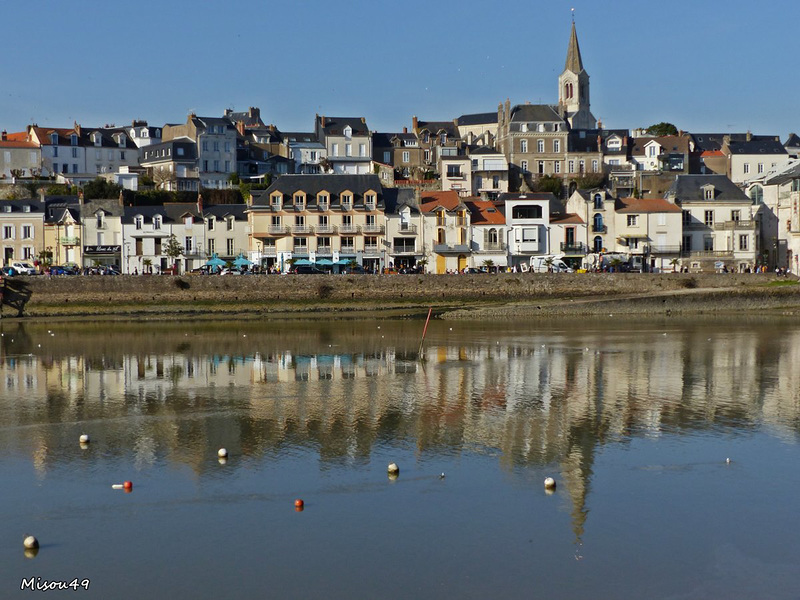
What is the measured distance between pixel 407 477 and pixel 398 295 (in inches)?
1518

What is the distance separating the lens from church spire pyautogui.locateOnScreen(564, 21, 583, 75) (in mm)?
111375

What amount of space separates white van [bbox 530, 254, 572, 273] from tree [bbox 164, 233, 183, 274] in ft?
81.1

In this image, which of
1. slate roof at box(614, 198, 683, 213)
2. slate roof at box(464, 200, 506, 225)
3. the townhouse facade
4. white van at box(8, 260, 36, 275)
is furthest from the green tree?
slate roof at box(614, 198, 683, 213)

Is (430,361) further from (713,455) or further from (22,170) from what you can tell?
(22,170)

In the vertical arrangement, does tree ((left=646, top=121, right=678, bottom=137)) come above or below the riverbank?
above

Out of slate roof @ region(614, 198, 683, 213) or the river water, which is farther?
slate roof @ region(614, 198, 683, 213)

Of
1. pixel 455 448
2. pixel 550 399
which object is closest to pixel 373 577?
pixel 455 448

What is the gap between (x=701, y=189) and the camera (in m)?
68.4

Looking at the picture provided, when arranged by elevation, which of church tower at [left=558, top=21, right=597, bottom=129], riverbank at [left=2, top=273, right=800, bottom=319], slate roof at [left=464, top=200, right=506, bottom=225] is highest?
church tower at [left=558, top=21, right=597, bottom=129]

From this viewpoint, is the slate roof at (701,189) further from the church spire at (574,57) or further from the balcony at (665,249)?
the church spire at (574,57)

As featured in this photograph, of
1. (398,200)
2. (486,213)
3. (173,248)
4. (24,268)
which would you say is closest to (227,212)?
(173,248)

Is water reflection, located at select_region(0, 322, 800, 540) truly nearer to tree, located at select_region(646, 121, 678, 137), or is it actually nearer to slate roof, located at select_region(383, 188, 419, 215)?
slate roof, located at select_region(383, 188, 419, 215)

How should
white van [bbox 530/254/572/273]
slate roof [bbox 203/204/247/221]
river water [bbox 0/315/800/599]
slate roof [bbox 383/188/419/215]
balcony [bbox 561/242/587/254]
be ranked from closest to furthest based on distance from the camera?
1. river water [bbox 0/315/800/599]
2. white van [bbox 530/254/572/273]
3. balcony [bbox 561/242/587/254]
4. slate roof [bbox 383/188/419/215]
5. slate roof [bbox 203/204/247/221]

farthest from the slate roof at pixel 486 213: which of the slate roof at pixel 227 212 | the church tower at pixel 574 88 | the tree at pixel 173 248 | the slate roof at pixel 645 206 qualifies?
the church tower at pixel 574 88
